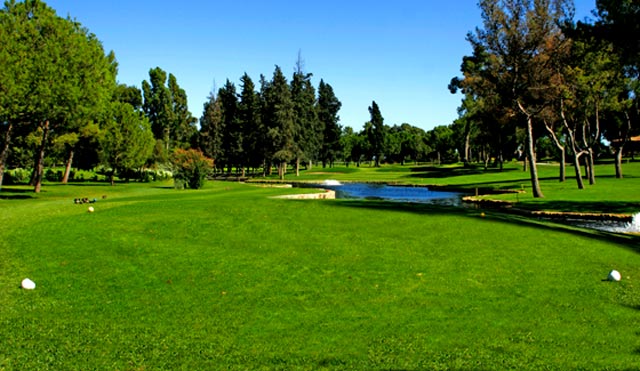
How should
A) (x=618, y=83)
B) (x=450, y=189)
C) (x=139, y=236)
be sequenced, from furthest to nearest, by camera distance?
1. (x=450, y=189)
2. (x=618, y=83)
3. (x=139, y=236)

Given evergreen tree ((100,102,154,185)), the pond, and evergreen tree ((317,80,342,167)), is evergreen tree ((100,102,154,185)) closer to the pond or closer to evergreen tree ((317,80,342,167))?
the pond

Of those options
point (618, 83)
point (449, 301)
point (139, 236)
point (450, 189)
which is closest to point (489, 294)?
point (449, 301)

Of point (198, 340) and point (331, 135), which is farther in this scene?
point (331, 135)

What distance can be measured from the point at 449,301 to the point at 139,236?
9557mm

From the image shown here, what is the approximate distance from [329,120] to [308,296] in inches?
4007

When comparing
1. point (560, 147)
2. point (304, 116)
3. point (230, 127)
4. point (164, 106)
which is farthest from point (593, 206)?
point (164, 106)

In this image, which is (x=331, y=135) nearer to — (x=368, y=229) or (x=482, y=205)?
(x=482, y=205)

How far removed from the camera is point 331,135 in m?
110

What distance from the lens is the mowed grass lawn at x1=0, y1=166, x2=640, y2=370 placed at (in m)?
7.02

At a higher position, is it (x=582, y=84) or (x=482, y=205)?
(x=582, y=84)

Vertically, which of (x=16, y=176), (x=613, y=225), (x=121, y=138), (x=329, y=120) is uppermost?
(x=329, y=120)

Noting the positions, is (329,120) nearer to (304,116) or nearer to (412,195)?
(304,116)

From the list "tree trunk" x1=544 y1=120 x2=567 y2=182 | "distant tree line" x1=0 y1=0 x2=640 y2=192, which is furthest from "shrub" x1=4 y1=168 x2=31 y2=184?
"tree trunk" x1=544 y1=120 x2=567 y2=182

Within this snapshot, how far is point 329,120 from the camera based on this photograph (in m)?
110
